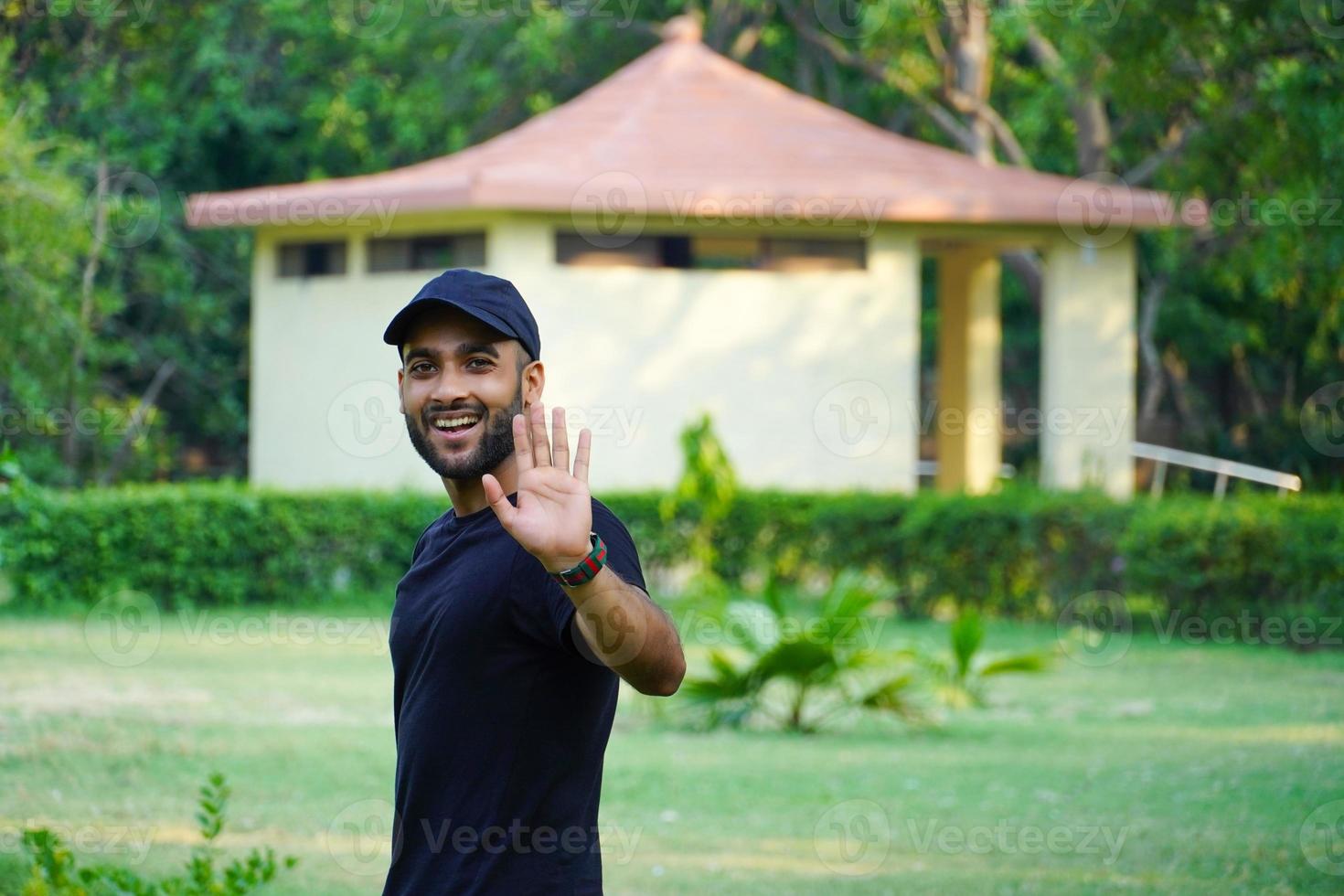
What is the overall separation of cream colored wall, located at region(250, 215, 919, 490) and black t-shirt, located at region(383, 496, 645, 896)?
16243 mm

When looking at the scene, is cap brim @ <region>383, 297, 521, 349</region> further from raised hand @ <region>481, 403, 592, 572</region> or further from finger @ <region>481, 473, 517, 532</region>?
finger @ <region>481, 473, 517, 532</region>

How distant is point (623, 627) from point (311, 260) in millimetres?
19503

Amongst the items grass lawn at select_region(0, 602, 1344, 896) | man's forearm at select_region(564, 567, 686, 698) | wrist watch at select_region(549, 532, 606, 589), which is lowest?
grass lawn at select_region(0, 602, 1344, 896)

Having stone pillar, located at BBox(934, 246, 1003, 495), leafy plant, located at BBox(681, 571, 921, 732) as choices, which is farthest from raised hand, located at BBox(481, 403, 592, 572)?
stone pillar, located at BBox(934, 246, 1003, 495)

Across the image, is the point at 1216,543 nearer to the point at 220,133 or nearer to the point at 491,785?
the point at 491,785

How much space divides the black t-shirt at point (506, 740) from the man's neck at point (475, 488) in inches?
4.9

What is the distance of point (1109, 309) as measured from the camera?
68.4ft

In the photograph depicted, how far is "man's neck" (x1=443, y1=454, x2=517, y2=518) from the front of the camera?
3172 mm

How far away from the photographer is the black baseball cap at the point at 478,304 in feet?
10.2

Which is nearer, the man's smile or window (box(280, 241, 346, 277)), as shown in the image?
the man's smile

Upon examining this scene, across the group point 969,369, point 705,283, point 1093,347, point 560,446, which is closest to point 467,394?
point 560,446

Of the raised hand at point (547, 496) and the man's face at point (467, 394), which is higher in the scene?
the man's face at point (467, 394)

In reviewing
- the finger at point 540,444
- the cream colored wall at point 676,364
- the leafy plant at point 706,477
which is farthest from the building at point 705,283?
the finger at point 540,444

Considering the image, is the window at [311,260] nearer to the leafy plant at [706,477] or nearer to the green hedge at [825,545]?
the green hedge at [825,545]
